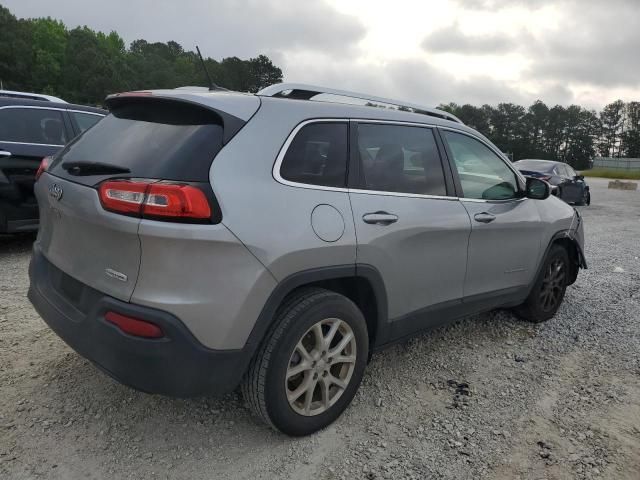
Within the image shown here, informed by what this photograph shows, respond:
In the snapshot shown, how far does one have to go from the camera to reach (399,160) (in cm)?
309

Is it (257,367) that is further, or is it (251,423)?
(251,423)

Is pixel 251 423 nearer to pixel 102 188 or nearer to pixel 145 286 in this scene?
pixel 145 286

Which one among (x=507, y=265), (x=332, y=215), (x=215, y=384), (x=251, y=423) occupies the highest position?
(x=332, y=215)

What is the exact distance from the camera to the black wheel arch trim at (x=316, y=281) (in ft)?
7.70

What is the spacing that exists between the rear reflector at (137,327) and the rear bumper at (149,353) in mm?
18

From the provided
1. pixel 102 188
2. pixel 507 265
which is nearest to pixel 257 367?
pixel 102 188

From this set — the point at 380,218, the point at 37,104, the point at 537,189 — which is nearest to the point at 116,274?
the point at 380,218

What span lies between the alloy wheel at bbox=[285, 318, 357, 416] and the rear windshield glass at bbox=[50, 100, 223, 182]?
1.00 meters

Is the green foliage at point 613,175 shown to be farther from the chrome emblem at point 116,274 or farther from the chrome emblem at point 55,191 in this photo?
the chrome emblem at point 116,274

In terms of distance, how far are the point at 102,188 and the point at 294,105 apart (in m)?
1.04

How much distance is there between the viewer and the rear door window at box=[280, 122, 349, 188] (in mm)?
2531

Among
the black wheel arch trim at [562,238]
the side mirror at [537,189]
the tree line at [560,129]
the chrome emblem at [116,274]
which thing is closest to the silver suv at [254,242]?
the chrome emblem at [116,274]

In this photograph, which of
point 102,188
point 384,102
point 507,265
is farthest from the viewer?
point 507,265

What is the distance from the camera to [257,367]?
8.02ft
